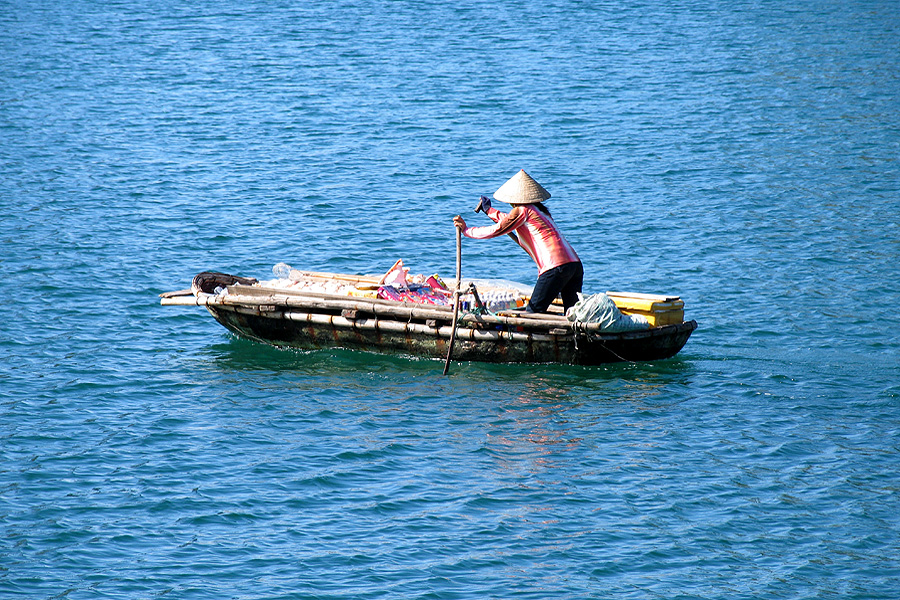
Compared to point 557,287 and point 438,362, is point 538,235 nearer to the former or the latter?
point 557,287

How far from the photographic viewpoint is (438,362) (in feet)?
44.1

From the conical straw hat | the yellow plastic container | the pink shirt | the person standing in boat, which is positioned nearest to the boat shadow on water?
the yellow plastic container

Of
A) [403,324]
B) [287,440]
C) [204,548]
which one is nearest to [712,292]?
[403,324]

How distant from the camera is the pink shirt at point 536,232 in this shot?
43.1 ft

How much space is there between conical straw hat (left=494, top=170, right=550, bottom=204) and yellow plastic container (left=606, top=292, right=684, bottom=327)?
161 centimetres

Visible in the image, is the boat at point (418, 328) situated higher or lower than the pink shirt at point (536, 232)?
lower

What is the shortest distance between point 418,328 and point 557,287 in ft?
6.08

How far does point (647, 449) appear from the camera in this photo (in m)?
11.2

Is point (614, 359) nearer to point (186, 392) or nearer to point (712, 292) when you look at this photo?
point (712, 292)

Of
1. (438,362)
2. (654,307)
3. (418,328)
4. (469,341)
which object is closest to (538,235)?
(469,341)

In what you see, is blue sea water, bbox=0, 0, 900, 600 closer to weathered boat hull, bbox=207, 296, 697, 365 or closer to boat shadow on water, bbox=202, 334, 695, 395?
boat shadow on water, bbox=202, 334, 695, 395

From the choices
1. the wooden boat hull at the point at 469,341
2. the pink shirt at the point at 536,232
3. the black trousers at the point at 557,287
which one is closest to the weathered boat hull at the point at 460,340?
the wooden boat hull at the point at 469,341

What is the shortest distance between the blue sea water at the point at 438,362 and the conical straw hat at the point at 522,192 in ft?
7.19

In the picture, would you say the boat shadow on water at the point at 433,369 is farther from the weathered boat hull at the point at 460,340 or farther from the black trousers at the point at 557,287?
the black trousers at the point at 557,287
